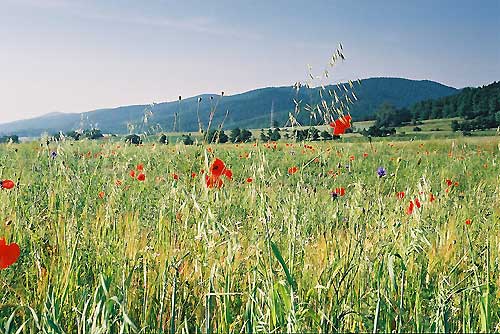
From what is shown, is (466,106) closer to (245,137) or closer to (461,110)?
(461,110)

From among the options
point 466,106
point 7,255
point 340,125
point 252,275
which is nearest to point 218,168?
point 252,275

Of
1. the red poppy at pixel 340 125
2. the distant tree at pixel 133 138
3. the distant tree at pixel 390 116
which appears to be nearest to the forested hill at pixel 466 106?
the distant tree at pixel 390 116

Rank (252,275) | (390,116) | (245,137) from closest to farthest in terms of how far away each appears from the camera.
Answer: (252,275)
(245,137)
(390,116)

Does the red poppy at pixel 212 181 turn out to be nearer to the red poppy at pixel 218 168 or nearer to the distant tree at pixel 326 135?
the red poppy at pixel 218 168

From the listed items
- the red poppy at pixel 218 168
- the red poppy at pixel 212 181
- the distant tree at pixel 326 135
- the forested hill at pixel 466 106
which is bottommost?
the red poppy at pixel 212 181

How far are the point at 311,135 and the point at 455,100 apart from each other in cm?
5671

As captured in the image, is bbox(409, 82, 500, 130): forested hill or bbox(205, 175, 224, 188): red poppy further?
bbox(409, 82, 500, 130): forested hill

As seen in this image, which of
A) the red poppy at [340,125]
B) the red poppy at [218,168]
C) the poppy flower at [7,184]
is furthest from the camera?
the poppy flower at [7,184]

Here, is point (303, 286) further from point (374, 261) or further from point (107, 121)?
point (107, 121)

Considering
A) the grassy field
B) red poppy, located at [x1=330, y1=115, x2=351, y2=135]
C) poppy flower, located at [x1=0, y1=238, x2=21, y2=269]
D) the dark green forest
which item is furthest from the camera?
the dark green forest

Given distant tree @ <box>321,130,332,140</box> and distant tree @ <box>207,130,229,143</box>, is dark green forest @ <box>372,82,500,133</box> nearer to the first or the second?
distant tree @ <box>321,130,332,140</box>

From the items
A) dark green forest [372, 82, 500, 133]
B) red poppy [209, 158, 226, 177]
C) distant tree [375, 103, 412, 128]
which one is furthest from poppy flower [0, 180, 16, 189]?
dark green forest [372, 82, 500, 133]

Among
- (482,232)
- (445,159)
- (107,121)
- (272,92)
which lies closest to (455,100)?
(445,159)

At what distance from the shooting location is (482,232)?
10.6 ft
